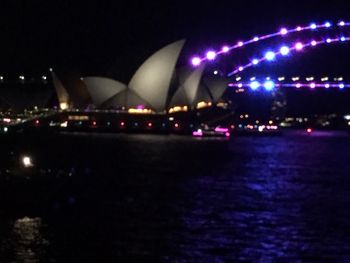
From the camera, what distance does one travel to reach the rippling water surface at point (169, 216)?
808 inches

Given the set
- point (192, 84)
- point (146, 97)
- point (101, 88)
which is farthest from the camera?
point (192, 84)

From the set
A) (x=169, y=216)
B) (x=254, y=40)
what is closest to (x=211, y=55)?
(x=254, y=40)

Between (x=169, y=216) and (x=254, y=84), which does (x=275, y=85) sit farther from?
(x=169, y=216)

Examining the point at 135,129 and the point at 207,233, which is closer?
the point at 207,233

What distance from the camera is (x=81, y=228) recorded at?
2298cm

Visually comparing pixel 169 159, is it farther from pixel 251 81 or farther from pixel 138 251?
pixel 251 81

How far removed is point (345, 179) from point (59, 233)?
21156 mm

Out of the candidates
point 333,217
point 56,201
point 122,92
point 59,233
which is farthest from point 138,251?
point 122,92

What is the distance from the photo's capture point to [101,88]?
8800 cm

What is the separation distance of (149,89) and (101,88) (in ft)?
16.3

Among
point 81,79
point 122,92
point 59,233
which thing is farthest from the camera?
point 81,79

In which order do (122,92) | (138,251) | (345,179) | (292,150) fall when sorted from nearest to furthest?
(138,251), (345,179), (292,150), (122,92)

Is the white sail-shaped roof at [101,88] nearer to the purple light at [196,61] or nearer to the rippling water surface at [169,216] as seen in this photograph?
the purple light at [196,61]

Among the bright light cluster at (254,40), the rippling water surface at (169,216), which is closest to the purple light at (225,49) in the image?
the bright light cluster at (254,40)
